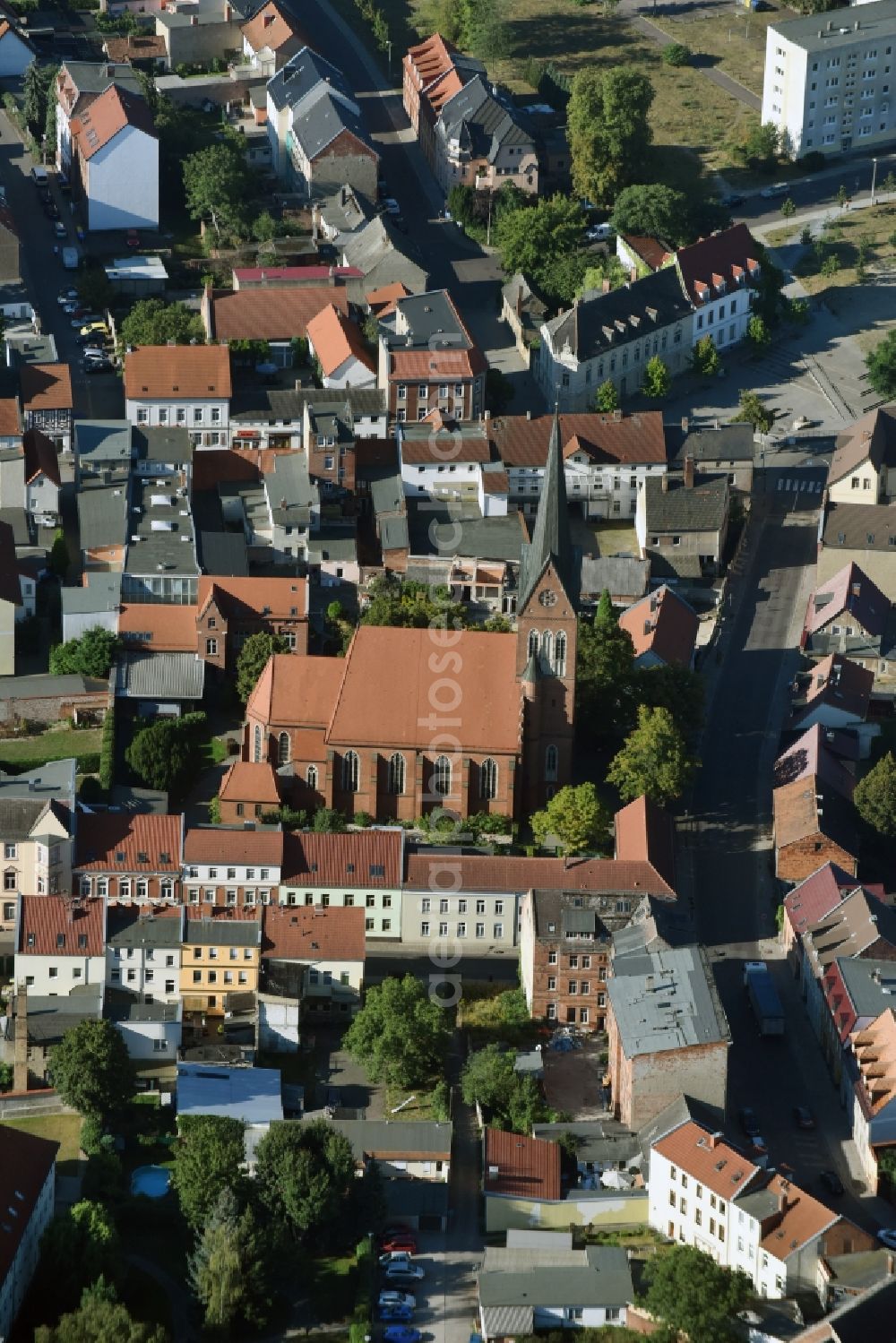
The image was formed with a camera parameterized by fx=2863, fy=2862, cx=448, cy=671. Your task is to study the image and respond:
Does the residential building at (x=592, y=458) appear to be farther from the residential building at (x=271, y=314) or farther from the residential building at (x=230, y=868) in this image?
the residential building at (x=230, y=868)

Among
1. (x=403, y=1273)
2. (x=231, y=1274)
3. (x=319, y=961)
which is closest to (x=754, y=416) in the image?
(x=319, y=961)

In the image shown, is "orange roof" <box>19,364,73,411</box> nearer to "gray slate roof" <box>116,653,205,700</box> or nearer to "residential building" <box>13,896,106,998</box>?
"gray slate roof" <box>116,653,205,700</box>

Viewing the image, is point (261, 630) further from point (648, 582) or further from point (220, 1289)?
point (220, 1289)

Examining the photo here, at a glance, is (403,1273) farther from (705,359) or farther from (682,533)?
(705,359)

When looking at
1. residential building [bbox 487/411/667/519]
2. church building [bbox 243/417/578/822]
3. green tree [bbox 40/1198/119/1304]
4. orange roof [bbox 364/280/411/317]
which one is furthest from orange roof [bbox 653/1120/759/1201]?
orange roof [bbox 364/280/411/317]

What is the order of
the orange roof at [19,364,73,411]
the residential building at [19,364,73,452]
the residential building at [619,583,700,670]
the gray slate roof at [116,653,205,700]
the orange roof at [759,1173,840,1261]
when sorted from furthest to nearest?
the orange roof at [19,364,73,411]
the residential building at [19,364,73,452]
the residential building at [619,583,700,670]
the gray slate roof at [116,653,205,700]
the orange roof at [759,1173,840,1261]

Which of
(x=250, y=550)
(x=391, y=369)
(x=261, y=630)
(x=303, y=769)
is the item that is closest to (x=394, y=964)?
(x=303, y=769)

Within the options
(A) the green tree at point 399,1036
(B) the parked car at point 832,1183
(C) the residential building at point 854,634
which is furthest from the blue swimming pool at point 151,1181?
(C) the residential building at point 854,634

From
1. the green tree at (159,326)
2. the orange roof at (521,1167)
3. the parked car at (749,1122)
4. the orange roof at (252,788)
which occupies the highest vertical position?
the green tree at (159,326)
